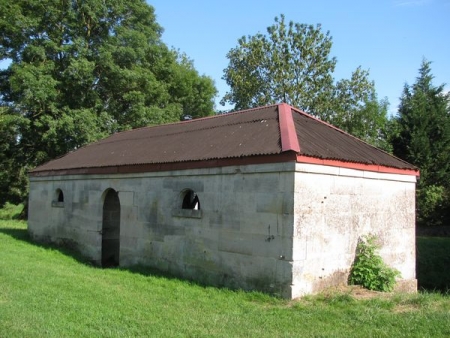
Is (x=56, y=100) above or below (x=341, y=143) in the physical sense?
above

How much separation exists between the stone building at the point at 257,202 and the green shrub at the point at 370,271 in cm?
23

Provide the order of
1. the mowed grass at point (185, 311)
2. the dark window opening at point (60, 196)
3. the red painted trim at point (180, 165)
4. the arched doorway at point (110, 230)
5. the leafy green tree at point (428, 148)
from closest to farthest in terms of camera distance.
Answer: the mowed grass at point (185, 311)
the red painted trim at point (180, 165)
the arched doorway at point (110, 230)
the dark window opening at point (60, 196)
the leafy green tree at point (428, 148)

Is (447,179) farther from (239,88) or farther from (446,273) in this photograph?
(239,88)

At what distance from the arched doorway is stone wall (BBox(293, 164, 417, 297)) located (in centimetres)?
733

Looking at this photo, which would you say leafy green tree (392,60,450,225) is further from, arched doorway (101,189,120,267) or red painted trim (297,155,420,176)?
arched doorway (101,189,120,267)

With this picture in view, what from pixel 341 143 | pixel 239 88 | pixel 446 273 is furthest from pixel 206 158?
pixel 239 88

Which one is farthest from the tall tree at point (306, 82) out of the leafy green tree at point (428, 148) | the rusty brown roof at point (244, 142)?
the rusty brown roof at point (244, 142)

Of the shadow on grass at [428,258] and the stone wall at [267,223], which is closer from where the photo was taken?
the stone wall at [267,223]

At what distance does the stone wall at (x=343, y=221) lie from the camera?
8297 mm

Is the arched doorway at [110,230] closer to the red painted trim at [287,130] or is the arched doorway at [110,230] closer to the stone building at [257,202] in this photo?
the stone building at [257,202]

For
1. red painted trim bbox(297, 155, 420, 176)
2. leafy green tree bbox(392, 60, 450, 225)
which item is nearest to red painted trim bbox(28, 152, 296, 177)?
red painted trim bbox(297, 155, 420, 176)

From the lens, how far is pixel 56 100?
22.1 metres

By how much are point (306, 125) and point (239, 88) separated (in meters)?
20.2

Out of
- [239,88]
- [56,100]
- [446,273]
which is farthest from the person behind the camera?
[239,88]
